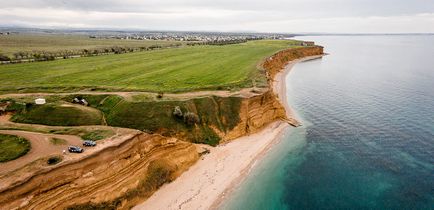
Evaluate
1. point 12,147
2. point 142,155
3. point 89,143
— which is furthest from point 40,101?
point 142,155

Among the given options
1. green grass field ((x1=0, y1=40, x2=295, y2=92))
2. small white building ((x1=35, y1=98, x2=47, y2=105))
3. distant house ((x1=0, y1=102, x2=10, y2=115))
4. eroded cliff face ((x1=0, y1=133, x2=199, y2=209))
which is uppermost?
green grass field ((x1=0, y1=40, x2=295, y2=92))

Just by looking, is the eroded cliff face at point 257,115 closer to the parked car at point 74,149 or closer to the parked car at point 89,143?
the parked car at point 89,143

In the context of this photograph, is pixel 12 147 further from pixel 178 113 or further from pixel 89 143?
pixel 178 113

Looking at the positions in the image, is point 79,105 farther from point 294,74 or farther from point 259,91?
point 294,74

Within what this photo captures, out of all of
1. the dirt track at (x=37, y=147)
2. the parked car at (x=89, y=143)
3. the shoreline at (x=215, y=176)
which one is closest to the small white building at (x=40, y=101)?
Result: the dirt track at (x=37, y=147)

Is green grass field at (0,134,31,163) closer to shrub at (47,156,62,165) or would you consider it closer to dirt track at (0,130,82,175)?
dirt track at (0,130,82,175)

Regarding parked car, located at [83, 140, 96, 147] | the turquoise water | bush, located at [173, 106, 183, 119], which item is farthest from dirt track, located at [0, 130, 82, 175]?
the turquoise water

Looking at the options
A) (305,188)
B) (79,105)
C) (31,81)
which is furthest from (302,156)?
(31,81)
